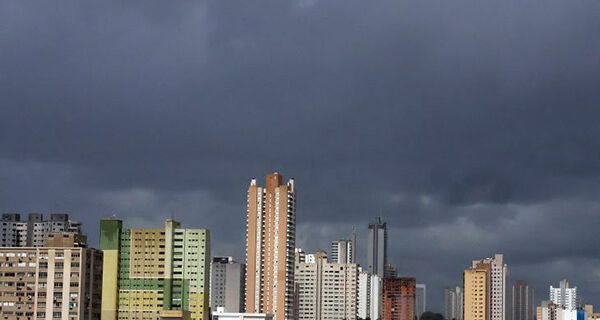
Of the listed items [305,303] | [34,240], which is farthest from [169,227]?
[305,303]

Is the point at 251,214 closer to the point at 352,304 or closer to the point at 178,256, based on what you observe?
the point at 178,256

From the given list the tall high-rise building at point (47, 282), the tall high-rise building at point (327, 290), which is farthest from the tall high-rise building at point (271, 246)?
the tall high-rise building at point (327, 290)

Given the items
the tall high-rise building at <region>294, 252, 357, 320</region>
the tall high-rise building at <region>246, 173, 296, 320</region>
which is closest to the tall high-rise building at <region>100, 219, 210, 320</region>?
the tall high-rise building at <region>246, 173, 296, 320</region>

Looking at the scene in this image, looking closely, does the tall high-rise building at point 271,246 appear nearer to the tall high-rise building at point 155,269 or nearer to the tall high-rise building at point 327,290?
the tall high-rise building at point 155,269

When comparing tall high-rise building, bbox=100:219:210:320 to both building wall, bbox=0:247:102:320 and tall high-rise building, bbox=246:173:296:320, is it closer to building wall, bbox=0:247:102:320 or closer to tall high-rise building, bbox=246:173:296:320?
building wall, bbox=0:247:102:320

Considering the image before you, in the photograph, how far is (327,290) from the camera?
183375 mm

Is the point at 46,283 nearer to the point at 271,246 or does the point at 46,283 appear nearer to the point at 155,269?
the point at 155,269

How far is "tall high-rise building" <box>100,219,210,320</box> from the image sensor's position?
11875 centimetres

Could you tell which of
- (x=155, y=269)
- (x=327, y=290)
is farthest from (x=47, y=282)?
(x=327, y=290)

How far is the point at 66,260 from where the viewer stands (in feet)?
343

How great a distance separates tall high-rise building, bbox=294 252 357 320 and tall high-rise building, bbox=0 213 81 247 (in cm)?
4228

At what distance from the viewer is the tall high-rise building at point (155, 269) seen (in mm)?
118750

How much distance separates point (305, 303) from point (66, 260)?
80.6m

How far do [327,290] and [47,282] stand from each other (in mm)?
83676
